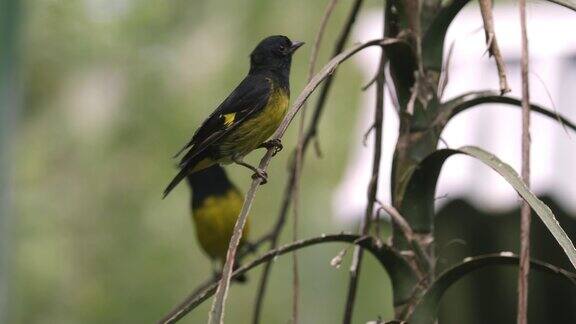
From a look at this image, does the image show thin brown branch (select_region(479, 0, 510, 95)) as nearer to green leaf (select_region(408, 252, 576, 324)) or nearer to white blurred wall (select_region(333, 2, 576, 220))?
green leaf (select_region(408, 252, 576, 324))

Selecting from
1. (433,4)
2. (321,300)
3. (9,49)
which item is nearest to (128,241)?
(321,300)

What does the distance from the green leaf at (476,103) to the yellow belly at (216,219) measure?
3459 mm

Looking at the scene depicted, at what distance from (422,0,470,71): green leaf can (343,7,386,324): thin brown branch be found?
7 centimetres

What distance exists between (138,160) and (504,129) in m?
5.76

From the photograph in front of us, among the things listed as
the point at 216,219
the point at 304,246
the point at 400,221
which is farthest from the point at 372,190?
the point at 216,219

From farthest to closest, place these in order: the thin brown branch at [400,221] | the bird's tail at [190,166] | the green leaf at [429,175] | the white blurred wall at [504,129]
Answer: the white blurred wall at [504,129] < the bird's tail at [190,166] < the thin brown branch at [400,221] < the green leaf at [429,175]

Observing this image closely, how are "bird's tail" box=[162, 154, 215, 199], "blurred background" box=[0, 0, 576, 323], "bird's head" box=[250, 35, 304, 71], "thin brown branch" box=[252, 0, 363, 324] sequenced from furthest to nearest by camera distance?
"blurred background" box=[0, 0, 576, 323] → "bird's head" box=[250, 35, 304, 71] → "bird's tail" box=[162, 154, 215, 199] → "thin brown branch" box=[252, 0, 363, 324]

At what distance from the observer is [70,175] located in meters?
10.9

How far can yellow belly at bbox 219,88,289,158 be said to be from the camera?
2553 millimetres

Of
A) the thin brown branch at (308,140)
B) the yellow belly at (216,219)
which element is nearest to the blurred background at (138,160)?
the yellow belly at (216,219)

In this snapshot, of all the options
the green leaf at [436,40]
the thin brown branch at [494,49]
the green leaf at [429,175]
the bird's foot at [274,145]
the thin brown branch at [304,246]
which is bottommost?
the thin brown branch at [304,246]

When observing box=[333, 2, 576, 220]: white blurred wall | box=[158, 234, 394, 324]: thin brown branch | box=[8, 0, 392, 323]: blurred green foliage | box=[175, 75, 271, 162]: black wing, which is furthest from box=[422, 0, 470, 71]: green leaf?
box=[8, 0, 392, 323]: blurred green foliage

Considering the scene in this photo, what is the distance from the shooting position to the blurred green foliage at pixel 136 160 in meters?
9.94

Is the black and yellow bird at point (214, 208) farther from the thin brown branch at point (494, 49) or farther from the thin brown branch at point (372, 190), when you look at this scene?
the thin brown branch at point (494, 49)
